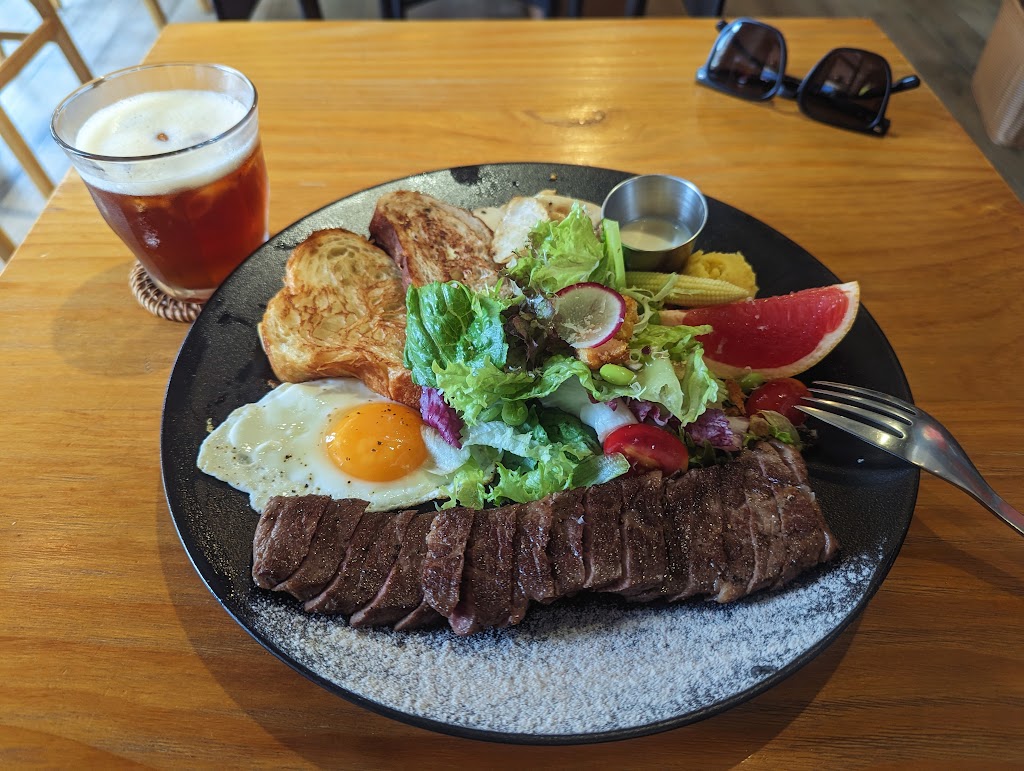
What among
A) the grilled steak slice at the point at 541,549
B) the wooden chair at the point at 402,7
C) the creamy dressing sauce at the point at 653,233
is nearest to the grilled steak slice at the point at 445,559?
the grilled steak slice at the point at 541,549

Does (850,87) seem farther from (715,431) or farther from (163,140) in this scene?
(163,140)

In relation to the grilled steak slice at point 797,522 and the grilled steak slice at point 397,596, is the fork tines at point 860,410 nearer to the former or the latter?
the grilled steak slice at point 797,522

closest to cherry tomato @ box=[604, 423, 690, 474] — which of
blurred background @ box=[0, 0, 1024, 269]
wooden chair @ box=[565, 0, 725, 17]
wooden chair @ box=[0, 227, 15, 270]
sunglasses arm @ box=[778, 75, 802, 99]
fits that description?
sunglasses arm @ box=[778, 75, 802, 99]

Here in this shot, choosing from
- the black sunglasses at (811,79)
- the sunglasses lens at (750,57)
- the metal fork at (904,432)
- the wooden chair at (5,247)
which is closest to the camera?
the metal fork at (904,432)

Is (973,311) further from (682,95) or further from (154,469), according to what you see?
(154,469)

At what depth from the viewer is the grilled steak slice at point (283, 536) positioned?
1.83 meters

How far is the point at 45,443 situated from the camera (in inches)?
93.2

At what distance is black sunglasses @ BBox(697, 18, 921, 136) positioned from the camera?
354 cm

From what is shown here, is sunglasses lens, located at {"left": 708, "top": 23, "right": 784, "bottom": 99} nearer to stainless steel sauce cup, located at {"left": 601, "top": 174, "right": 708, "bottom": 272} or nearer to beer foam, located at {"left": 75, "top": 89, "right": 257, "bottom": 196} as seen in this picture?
stainless steel sauce cup, located at {"left": 601, "top": 174, "right": 708, "bottom": 272}

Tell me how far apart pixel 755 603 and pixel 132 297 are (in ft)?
8.74

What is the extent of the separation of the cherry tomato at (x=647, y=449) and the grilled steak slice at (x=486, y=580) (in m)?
0.45

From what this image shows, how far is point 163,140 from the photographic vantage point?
2.43 m

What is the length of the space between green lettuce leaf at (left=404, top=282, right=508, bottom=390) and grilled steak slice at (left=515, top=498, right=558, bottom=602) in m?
0.55

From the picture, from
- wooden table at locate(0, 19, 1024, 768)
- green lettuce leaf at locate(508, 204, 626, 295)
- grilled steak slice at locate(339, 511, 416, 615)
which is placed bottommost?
wooden table at locate(0, 19, 1024, 768)
